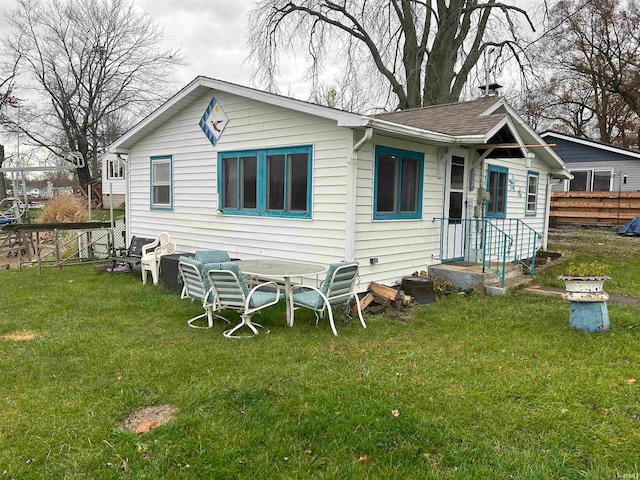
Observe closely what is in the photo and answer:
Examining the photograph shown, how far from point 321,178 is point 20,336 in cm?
416

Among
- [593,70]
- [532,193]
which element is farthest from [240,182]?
[593,70]

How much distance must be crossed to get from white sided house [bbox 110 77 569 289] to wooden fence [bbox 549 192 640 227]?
9.44 m

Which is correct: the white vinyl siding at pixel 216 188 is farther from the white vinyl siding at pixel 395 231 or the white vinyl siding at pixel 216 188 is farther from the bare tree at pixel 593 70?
the bare tree at pixel 593 70

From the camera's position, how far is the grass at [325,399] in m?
2.78

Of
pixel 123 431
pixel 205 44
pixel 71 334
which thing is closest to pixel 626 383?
pixel 123 431

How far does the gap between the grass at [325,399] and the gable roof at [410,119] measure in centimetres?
264

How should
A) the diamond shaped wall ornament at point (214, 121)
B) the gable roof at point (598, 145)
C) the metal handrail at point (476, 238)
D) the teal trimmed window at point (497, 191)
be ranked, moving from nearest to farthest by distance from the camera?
the diamond shaped wall ornament at point (214, 121), the metal handrail at point (476, 238), the teal trimmed window at point (497, 191), the gable roof at point (598, 145)

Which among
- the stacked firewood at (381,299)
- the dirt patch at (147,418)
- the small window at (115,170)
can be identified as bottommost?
the dirt patch at (147,418)

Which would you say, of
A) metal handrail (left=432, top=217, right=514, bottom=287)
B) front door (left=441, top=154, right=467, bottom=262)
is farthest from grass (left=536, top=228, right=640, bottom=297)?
front door (left=441, top=154, right=467, bottom=262)

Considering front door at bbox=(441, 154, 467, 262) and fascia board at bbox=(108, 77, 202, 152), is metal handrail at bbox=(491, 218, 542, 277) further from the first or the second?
fascia board at bbox=(108, 77, 202, 152)

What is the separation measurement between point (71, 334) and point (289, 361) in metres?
2.65

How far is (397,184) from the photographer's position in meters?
7.11

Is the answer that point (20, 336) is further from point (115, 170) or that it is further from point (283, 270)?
point (115, 170)

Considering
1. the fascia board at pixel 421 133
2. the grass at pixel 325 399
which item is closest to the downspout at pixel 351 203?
the fascia board at pixel 421 133
